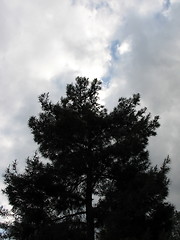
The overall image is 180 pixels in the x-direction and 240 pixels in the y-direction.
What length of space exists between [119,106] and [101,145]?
3286 millimetres

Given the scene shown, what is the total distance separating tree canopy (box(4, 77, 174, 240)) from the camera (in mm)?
18562

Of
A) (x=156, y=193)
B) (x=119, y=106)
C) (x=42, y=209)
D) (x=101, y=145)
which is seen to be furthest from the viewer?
(x=119, y=106)

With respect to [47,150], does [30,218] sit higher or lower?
lower

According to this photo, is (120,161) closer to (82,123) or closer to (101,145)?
(101,145)

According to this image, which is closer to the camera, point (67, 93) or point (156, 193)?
point (156, 193)

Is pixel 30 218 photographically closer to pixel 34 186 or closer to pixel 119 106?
pixel 34 186

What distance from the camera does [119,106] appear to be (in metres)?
23.2

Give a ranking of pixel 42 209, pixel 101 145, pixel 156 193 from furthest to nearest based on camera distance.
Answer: pixel 101 145
pixel 42 209
pixel 156 193

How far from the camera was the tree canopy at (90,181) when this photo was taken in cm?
1856

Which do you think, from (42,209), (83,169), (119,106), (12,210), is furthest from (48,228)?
(119,106)

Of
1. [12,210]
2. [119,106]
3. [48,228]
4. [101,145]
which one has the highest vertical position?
[119,106]

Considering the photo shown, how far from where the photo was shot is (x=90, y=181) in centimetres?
2084

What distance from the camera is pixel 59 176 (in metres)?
20.7

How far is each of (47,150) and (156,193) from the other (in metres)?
7.33
